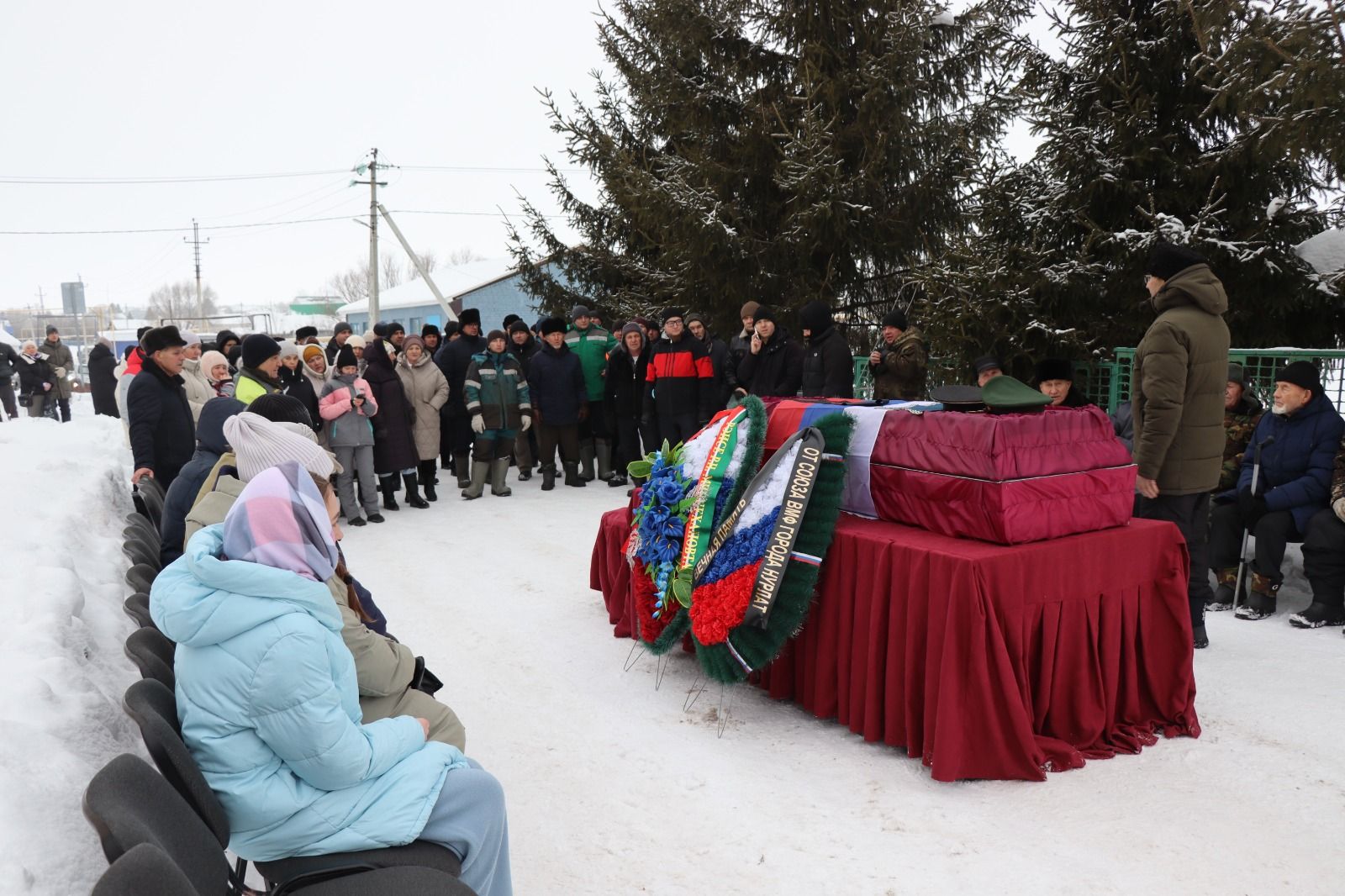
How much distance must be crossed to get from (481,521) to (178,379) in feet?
9.44

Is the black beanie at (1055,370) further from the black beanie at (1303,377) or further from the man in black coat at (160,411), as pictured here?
the man in black coat at (160,411)

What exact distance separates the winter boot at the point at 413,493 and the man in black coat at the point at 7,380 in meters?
11.8

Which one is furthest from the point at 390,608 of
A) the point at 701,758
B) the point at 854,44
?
the point at 854,44

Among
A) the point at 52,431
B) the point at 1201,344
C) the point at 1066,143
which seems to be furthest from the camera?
the point at 52,431

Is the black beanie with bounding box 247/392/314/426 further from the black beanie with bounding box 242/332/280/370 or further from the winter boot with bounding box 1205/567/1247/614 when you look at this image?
the winter boot with bounding box 1205/567/1247/614

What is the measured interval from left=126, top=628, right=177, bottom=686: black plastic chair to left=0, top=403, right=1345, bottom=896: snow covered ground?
0.93 feet

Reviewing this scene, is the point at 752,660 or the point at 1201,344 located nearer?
the point at 752,660

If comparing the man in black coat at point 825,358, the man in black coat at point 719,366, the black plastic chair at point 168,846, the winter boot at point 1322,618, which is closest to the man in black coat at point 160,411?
the black plastic chair at point 168,846

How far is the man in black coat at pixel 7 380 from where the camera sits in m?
16.6

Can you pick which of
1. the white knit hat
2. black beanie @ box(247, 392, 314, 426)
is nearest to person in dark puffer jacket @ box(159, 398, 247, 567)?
black beanie @ box(247, 392, 314, 426)

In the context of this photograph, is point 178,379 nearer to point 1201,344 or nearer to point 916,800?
point 916,800

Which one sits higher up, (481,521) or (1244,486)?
(1244,486)

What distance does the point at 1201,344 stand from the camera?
4.28m

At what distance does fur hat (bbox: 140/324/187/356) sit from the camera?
5711mm
